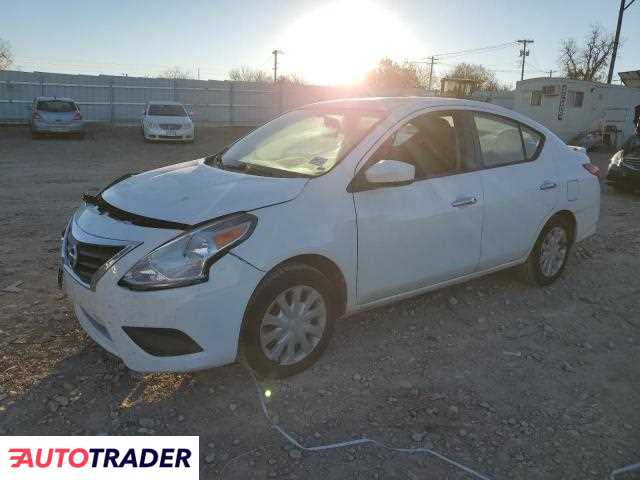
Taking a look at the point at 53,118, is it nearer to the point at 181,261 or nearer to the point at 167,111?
the point at 167,111

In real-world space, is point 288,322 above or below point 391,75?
below

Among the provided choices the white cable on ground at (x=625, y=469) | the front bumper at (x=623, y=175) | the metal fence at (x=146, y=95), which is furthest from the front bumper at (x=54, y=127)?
the white cable on ground at (x=625, y=469)

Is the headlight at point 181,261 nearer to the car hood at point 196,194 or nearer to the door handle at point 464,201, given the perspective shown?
the car hood at point 196,194

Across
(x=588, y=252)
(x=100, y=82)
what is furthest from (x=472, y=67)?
(x=588, y=252)

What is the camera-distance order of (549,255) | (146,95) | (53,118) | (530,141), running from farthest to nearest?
(146,95), (53,118), (549,255), (530,141)

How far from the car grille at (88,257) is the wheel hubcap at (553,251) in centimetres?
358

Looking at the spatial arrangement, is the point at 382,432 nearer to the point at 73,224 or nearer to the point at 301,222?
the point at 301,222

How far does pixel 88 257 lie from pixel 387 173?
1.77m

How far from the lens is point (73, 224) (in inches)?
131

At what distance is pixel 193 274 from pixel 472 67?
77.7m

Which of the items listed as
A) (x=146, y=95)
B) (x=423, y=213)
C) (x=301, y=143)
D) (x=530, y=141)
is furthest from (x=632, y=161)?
(x=146, y=95)

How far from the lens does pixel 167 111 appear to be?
20.1 m

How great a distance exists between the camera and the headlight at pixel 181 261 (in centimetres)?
277

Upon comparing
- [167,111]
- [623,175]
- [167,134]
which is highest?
[167,111]
